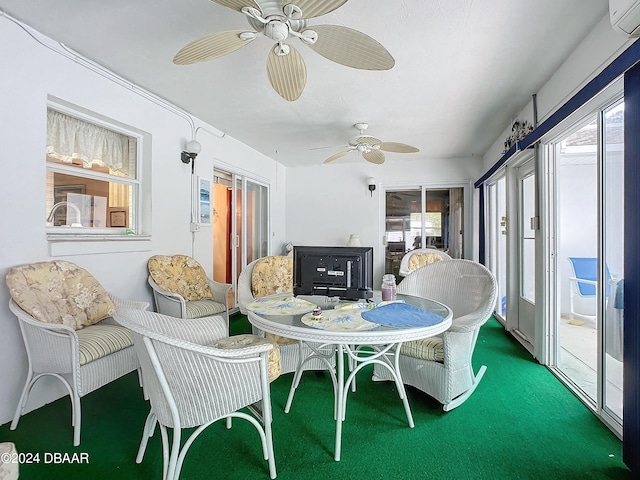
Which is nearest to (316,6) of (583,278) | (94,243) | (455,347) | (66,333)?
(455,347)

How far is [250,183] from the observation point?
5.27m

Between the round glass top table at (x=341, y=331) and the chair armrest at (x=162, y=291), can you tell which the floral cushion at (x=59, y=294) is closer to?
the chair armrest at (x=162, y=291)

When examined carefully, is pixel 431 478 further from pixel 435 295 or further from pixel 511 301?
pixel 511 301

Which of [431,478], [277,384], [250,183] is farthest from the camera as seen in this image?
[250,183]

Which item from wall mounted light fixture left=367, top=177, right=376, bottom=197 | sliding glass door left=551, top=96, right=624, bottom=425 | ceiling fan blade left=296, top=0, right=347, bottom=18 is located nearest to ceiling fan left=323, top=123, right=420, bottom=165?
sliding glass door left=551, top=96, right=624, bottom=425

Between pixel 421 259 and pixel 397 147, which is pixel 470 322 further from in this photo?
pixel 421 259

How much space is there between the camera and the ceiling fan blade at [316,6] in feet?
4.63

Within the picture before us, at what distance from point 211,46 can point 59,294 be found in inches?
71.7

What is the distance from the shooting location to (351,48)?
173 cm

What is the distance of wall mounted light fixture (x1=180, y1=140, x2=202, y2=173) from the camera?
11.4 feet

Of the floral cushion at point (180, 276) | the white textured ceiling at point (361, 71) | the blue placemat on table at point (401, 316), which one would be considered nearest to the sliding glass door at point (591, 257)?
the white textured ceiling at point (361, 71)

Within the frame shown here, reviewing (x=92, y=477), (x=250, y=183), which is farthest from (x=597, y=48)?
(x=250, y=183)

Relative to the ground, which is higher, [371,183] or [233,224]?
[371,183]

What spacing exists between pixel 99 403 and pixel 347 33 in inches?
110
